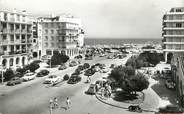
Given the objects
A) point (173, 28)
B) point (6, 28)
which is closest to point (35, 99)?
point (6, 28)

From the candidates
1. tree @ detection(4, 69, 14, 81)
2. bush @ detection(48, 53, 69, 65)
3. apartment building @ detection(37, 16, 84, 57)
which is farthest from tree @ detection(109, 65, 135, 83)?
apartment building @ detection(37, 16, 84, 57)

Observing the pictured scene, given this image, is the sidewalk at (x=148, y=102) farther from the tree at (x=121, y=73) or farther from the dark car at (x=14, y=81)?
the dark car at (x=14, y=81)

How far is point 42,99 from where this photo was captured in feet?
141

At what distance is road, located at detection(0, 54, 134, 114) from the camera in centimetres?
3681

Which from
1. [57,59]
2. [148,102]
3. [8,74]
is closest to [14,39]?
[57,59]

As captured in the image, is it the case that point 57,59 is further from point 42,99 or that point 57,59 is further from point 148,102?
point 148,102

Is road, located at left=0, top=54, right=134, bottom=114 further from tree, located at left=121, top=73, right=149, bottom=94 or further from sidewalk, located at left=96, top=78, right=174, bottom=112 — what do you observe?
tree, located at left=121, top=73, right=149, bottom=94

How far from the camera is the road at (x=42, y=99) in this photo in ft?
121

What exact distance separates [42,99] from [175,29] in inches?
2412

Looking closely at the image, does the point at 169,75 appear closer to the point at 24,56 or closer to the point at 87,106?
the point at 87,106

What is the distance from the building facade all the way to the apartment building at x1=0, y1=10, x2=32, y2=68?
144 ft

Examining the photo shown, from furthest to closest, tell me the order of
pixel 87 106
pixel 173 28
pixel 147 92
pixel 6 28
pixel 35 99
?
pixel 173 28, pixel 6 28, pixel 147 92, pixel 35 99, pixel 87 106

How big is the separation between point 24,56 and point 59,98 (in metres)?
37.7

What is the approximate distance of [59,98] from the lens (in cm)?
4388
